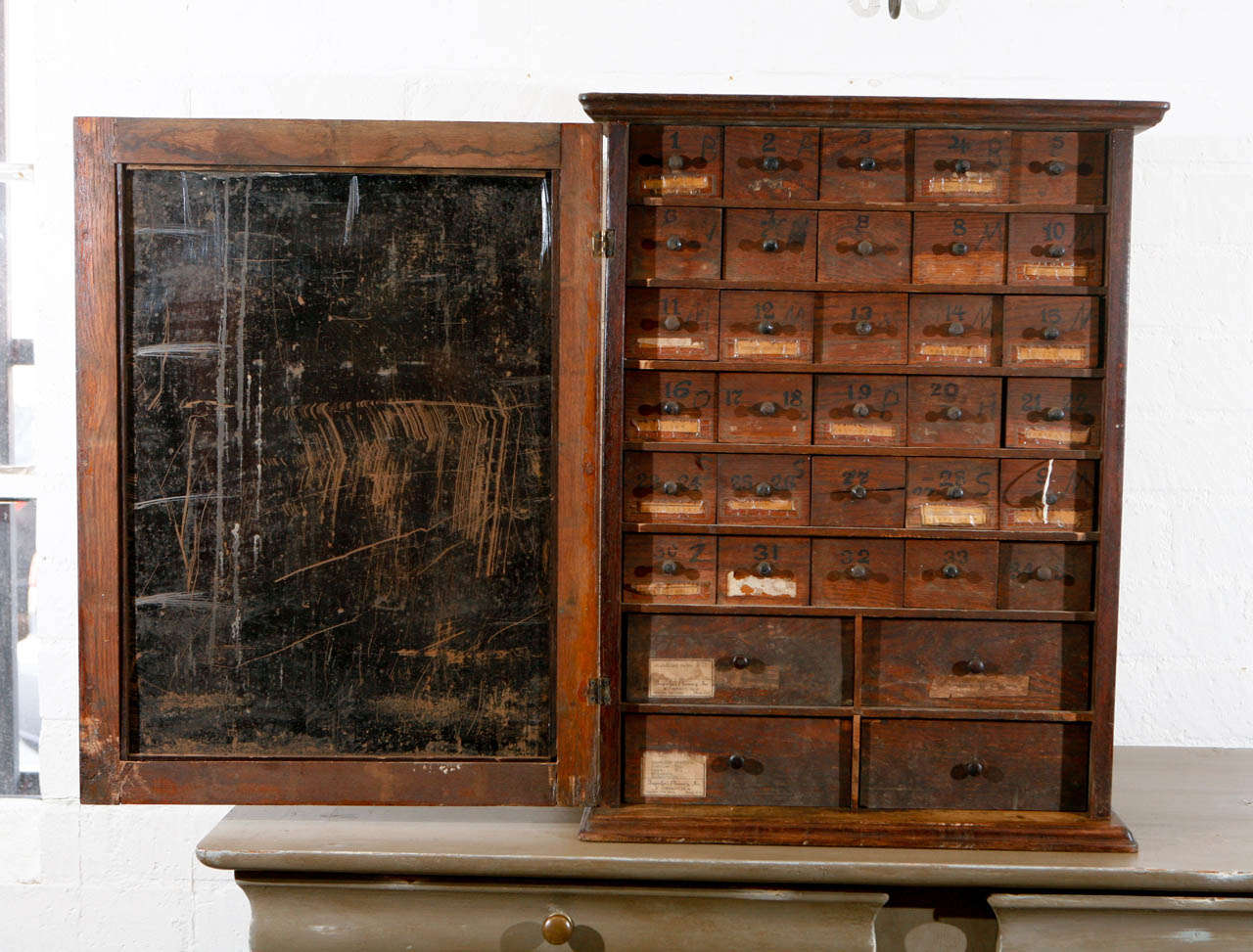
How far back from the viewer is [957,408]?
1.69m

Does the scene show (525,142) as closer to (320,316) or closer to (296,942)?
(320,316)

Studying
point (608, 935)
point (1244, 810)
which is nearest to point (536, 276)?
point (608, 935)

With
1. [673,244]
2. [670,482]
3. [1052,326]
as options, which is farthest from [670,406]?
[1052,326]

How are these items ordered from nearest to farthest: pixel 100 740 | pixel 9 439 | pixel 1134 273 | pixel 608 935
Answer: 1. pixel 608 935
2. pixel 100 740
3. pixel 1134 273
4. pixel 9 439

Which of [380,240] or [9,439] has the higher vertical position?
[380,240]

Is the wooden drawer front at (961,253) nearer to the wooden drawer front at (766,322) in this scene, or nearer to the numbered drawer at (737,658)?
the wooden drawer front at (766,322)

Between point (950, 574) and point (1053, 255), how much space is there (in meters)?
0.56

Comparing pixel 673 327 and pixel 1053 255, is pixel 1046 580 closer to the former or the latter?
pixel 1053 255

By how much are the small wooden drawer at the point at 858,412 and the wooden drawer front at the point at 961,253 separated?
0.19 meters

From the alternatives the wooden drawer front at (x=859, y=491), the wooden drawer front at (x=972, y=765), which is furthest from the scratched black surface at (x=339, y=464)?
the wooden drawer front at (x=972, y=765)

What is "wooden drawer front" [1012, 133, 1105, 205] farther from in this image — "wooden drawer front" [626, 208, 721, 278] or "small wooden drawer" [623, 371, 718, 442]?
"small wooden drawer" [623, 371, 718, 442]

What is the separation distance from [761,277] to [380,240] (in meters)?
0.66

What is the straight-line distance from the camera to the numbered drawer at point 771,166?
1.67 m

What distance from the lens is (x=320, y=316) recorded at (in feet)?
5.74
